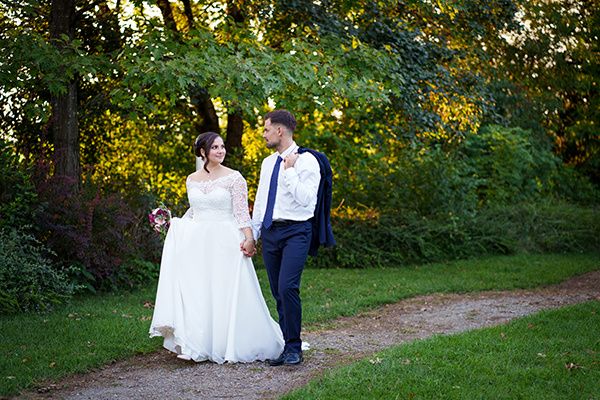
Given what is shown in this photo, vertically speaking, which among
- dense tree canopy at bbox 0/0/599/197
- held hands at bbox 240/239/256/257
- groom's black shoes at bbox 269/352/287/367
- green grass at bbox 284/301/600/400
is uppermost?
dense tree canopy at bbox 0/0/599/197

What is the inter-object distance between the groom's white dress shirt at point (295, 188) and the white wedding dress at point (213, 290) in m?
0.47

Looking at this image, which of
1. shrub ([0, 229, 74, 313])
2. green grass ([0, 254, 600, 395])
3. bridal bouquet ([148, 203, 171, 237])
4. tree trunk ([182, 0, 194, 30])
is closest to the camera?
green grass ([0, 254, 600, 395])

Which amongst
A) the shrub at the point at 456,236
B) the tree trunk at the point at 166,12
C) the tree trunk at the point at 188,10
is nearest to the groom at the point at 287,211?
the tree trunk at the point at 166,12

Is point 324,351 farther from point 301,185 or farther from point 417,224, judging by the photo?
point 417,224

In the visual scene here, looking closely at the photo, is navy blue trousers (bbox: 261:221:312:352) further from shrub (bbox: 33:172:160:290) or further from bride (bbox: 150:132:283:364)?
shrub (bbox: 33:172:160:290)

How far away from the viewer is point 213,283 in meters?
6.72

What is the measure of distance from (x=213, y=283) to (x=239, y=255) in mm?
329

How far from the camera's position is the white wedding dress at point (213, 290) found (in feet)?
21.7

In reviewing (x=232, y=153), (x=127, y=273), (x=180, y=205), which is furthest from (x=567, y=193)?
(x=127, y=273)

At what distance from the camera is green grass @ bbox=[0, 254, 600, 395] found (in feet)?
21.7

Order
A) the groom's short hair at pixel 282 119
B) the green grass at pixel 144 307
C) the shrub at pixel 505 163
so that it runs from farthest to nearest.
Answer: the shrub at pixel 505 163 → the green grass at pixel 144 307 → the groom's short hair at pixel 282 119

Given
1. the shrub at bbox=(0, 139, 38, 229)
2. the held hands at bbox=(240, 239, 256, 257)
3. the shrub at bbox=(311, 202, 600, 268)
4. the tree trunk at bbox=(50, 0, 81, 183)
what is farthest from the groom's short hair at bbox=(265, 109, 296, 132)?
the shrub at bbox=(311, 202, 600, 268)

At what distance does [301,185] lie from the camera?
612 centimetres

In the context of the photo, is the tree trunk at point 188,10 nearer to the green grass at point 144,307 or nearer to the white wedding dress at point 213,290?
the green grass at point 144,307
